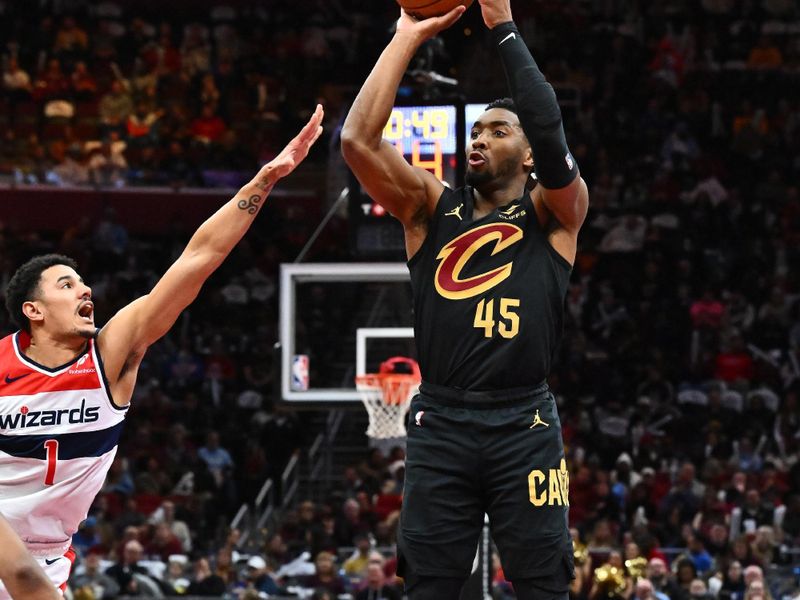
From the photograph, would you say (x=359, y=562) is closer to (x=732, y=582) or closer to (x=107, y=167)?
(x=732, y=582)

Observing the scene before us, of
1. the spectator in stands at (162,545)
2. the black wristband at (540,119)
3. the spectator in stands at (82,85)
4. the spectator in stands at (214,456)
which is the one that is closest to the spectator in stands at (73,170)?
the spectator in stands at (82,85)

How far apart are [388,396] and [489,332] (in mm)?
7269

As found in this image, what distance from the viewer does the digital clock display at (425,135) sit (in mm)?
11641

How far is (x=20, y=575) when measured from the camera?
5141 millimetres

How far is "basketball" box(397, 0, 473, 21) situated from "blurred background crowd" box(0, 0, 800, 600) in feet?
27.0

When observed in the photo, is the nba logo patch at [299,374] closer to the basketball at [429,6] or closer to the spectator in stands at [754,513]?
the spectator in stands at [754,513]

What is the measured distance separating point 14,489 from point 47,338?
2.07ft

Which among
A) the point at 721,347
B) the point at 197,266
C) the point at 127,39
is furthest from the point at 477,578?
the point at 127,39

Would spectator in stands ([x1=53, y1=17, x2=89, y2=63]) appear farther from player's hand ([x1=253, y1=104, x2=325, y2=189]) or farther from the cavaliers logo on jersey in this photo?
the cavaliers logo on jersey

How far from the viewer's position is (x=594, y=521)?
56.6 feet

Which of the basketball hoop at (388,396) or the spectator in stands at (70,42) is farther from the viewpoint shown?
the spectator in stands at (70,42)

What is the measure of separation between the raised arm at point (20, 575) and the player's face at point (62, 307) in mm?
1188

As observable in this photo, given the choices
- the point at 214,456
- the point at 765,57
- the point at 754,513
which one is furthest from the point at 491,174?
the point at 765,57

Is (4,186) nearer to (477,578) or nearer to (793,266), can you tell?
(793,266)
